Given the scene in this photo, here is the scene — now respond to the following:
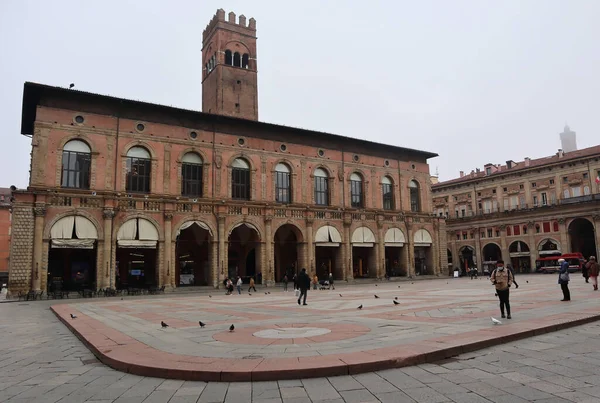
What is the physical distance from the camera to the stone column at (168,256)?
34562 millimetres

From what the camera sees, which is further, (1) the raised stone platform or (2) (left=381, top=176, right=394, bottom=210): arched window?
(2) (left=381, top=176, right=394, bottom=210): arched window

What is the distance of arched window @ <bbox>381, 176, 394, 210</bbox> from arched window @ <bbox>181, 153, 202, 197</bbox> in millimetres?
21023

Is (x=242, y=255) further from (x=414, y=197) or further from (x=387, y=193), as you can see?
(x=414, y=197)

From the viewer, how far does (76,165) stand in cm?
3350

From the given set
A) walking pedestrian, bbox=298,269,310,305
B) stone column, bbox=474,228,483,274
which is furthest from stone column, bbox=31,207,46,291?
stone column, bbox=474,228,483,274

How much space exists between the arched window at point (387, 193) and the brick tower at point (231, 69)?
17.2 m

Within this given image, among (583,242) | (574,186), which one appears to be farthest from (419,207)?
(583,242)

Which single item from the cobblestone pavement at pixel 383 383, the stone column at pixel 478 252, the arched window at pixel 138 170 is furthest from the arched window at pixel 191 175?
the stone column at pixel 478 252

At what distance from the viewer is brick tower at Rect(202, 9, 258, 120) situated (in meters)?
52.4

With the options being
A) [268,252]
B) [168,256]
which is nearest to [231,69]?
[268,252]

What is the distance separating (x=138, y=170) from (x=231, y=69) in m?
22.6

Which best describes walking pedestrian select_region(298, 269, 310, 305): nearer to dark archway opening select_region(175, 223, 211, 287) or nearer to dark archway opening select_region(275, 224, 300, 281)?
dark archway opening select_region(175, 223, 211, 287)

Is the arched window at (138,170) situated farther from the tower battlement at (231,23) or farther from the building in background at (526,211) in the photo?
the building in background at (526,211)

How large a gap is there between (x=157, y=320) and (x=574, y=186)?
6244cm
